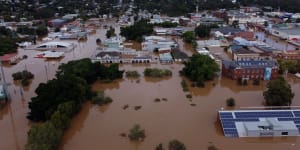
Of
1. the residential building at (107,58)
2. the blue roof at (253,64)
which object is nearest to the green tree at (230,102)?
the blue roof at (253,64)

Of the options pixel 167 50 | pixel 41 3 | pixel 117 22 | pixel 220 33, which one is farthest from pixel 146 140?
pixel 41 3

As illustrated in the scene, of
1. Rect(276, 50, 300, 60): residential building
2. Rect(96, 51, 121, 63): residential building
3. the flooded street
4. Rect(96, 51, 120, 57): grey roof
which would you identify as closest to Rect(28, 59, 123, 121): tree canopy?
the flooded street

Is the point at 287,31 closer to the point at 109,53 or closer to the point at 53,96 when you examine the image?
the point at 109,53

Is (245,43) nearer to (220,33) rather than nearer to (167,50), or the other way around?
(220,33)

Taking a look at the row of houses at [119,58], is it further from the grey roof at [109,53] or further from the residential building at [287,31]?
the residential building at [287,31]

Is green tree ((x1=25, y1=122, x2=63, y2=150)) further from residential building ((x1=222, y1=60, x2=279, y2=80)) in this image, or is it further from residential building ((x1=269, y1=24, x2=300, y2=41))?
residential building ((x1=269, y1=24, x2=300, y2=41))

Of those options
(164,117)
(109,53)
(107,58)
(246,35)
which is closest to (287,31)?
(246,35)
